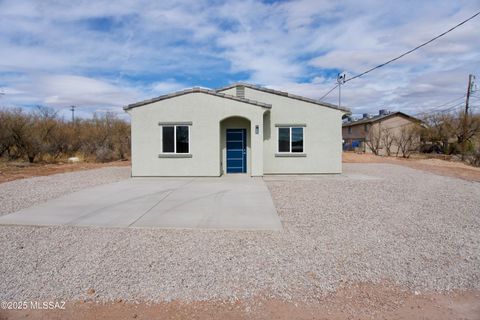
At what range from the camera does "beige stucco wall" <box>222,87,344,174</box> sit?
607 inches

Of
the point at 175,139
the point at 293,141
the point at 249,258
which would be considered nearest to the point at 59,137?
the point at 175,139

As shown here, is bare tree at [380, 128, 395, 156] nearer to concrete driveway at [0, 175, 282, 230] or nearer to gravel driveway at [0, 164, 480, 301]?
concrete driveway at [0, 175, 282, 230]

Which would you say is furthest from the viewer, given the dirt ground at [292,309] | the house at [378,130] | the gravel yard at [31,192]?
the house at [378,130]

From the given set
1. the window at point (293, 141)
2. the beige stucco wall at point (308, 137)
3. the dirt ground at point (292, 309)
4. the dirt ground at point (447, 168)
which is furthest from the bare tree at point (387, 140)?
the dirt ground at point (292, 309)

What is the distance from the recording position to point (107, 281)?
167 inches

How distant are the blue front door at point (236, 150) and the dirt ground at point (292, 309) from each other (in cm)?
1176

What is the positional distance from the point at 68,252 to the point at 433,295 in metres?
5.52

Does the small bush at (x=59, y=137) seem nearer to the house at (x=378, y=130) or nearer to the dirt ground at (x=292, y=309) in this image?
the dirt ground at (x=292, y=309)

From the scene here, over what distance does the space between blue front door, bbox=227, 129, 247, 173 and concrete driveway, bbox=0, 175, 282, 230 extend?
3.64 metres

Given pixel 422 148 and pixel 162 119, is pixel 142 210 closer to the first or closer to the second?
pixel 162 119

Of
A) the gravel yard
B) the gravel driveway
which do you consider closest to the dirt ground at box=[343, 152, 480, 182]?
the gravel driveway

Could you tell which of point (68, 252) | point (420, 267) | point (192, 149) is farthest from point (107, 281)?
point (192, 149)

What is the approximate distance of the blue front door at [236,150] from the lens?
1538cm

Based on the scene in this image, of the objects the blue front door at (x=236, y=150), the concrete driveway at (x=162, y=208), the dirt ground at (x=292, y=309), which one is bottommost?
the dirt ground at (x=292, y=309)
